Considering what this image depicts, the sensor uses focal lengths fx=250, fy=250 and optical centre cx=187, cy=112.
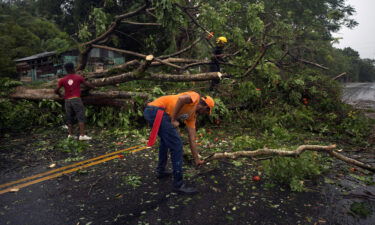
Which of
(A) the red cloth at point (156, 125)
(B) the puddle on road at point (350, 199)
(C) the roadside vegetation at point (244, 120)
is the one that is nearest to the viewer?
(B) the puddle on road at point (350, 199)

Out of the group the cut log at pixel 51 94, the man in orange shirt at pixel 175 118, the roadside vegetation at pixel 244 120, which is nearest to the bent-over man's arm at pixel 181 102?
the man in orange shirt at pixel 175 118

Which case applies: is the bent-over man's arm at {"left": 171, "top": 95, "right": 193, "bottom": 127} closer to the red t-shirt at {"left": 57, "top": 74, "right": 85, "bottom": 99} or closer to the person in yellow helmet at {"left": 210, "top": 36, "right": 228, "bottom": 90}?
the red t-shirt at {"left": 57, "top": 74, "right": 85, "bottom": 99}

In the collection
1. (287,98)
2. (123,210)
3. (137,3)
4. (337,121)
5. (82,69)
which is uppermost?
(137,3)

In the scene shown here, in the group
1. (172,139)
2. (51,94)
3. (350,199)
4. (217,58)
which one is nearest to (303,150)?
(350,199)

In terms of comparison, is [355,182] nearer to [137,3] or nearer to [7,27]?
[137,3]

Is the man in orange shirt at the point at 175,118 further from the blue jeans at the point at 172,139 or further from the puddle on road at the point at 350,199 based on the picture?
the puddle on road at the point at 350,199

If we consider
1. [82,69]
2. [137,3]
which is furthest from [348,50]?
[82,69]

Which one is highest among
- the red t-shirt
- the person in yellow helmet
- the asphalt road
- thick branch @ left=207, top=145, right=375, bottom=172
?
the person in yellow helmet

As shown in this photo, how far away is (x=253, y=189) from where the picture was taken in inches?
157

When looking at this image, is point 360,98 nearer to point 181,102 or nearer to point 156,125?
point 181,102

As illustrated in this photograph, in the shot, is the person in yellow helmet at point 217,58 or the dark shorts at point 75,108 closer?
the dark shorts at point 75,108

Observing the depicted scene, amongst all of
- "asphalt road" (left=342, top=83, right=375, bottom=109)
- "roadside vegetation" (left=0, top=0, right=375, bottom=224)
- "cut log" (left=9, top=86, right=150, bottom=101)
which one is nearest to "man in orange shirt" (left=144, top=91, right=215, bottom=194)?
"roadside vegetation" (left=0, top=0, right=375, bottom=224)

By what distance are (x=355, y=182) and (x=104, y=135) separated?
5.96 m

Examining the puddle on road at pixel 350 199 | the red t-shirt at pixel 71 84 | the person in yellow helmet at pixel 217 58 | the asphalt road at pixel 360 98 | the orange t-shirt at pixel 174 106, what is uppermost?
the person in yellow helmet at pixel 217 58
